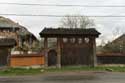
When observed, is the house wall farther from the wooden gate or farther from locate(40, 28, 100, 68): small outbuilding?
the wooden gate

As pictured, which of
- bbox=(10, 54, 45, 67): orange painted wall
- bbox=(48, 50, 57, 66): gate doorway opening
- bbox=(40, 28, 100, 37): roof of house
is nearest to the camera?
bbox=(10, 54, 45, 67): orange painted wall

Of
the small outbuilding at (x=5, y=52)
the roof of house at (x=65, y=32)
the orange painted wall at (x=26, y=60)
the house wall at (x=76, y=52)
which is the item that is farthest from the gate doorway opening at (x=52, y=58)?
the small outbuilding at (x=5, y=52)

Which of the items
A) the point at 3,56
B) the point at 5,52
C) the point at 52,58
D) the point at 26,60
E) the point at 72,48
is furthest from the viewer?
the point at 5,52

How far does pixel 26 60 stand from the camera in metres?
45.2

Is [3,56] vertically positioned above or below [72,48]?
below

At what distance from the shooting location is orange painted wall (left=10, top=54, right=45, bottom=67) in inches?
1769

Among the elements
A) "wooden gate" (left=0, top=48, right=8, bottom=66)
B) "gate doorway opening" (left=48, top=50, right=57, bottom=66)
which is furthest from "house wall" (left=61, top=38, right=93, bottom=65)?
"wooden gate" (left=0, top=48, right=8, bottom=66)

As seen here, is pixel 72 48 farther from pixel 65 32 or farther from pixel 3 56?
pixel 3 56

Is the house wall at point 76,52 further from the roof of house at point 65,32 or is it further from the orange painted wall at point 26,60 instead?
the orange painted wall at point 26,60

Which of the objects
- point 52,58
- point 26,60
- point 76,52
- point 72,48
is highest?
point 72,48

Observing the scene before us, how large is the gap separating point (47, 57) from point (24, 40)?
3769 centimetres

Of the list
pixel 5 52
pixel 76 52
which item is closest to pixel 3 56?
pixel 5 52

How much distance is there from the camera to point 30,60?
45219 mm

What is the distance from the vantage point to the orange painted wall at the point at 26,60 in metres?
44.9
